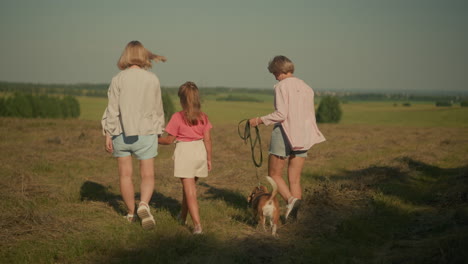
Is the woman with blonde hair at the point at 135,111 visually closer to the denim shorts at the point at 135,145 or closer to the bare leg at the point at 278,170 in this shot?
the denim shorts at the point at 135,145

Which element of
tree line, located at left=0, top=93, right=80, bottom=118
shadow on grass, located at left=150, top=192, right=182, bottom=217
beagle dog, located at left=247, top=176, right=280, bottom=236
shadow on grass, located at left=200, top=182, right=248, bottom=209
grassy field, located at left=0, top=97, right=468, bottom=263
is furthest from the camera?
tree line, located at left=0, top=93, right=80, bottom=118

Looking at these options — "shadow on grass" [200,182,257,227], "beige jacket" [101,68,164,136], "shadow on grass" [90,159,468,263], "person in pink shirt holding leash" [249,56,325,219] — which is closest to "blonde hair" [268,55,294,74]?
"person in pink shirt holding leash" [249,56,325,219]

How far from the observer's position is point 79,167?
11.8 metres

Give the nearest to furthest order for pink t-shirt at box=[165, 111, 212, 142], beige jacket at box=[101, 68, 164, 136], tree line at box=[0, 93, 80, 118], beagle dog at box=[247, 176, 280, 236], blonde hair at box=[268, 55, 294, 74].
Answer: beagle dog at box=[247, 176, 280, 236], beige jacket at box=[101, 68, 164, 136], pink t-shirt at box=[165, 111, 212, 142], blonde hair at box=[268, 55, 294, 74], tree line at box=[0, 93, 80, 118]

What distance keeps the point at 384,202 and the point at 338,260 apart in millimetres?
3204

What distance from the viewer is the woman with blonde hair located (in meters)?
5.28

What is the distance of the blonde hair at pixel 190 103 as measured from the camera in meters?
5.29

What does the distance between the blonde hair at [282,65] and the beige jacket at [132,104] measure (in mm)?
1696

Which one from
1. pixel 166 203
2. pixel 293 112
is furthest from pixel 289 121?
pixel 166 203

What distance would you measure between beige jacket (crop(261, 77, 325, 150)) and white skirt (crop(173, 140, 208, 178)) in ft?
3.29

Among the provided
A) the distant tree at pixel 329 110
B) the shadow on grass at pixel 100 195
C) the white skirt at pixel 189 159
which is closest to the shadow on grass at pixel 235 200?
the white skirt at pixel 189 159

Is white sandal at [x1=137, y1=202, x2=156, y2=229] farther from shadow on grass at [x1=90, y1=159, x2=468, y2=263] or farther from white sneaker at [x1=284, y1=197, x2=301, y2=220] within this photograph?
white sneaker at [x1=284, y1=197, x2=301, y2=220]

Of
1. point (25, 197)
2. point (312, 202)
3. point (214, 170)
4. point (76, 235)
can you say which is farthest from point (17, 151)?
point (312, 202)

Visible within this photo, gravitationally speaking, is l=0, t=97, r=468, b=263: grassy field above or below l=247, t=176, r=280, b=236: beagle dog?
below
